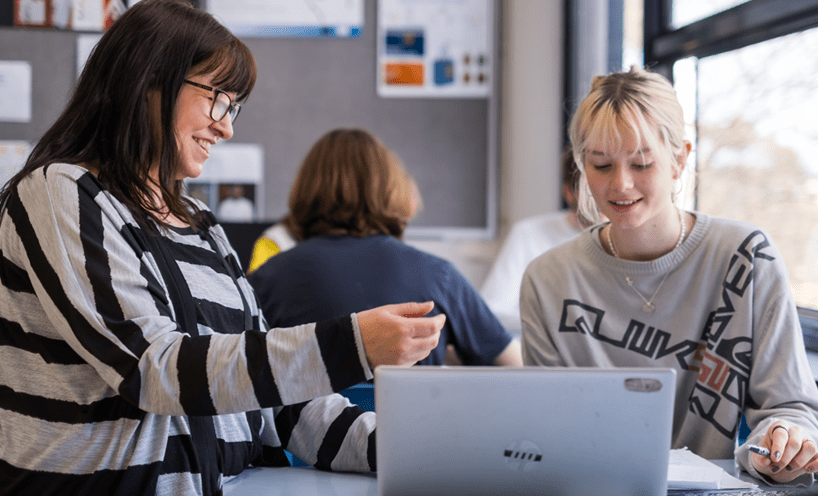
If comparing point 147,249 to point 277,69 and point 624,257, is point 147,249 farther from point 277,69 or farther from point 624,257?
point 277,69

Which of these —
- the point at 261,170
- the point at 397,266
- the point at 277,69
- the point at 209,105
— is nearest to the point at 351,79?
the point at 277,69

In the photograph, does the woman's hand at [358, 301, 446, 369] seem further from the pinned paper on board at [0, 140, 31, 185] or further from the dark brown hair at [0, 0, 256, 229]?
the pinned paper on board at [0, 140, 31, 185]

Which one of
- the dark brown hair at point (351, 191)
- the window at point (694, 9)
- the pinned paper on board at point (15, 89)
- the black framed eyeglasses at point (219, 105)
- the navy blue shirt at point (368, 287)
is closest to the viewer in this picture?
the black framed eyeglasses at point (219, 105)

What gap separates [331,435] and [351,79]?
244cm

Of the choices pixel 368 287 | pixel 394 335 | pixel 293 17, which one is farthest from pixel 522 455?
pixel 293 17

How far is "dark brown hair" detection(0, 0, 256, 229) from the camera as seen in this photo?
925mm

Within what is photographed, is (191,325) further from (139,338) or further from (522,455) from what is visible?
(522,455)

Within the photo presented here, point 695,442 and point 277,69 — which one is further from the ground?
point 277,69

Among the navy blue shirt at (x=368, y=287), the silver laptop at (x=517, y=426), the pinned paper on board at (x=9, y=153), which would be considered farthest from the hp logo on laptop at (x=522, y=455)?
the pinned paper on board at (x=9, y=153)

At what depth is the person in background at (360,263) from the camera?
165cm

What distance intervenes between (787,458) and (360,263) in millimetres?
1001

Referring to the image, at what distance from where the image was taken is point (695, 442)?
1277mm

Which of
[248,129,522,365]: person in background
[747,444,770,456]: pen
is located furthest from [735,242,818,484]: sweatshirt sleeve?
[248,129,522,365]: person in background

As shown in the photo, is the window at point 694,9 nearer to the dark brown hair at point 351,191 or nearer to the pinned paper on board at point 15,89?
the dark brown hair at point 351,191
